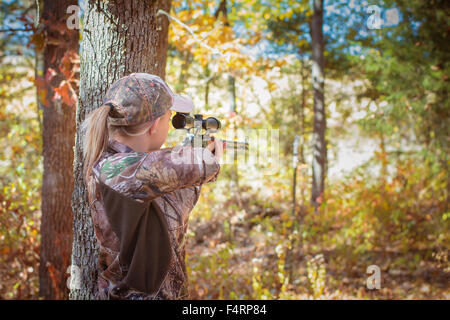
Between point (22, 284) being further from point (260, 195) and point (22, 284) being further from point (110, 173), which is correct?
point (260, 195)

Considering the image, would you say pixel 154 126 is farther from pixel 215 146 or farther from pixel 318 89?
pixel 318 89

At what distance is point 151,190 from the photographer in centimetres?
154

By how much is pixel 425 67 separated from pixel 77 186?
5961 mm

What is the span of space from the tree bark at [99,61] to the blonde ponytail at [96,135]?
3.21 ft

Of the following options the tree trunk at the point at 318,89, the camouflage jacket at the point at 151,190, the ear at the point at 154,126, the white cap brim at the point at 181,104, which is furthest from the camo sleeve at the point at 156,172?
the tree trunk at the point at 318,89

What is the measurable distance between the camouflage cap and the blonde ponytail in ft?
0.19

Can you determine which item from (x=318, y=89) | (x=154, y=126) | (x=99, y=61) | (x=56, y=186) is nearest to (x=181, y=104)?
(x=154, y=126)

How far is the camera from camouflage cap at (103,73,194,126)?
1.69 metres

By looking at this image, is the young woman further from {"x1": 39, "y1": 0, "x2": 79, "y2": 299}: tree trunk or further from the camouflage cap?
{"x1": 39, "y1": 0, "x2": 79, "y2": 299}: tree trunk

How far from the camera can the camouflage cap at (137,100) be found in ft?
5.55

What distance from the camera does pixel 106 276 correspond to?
1.76m

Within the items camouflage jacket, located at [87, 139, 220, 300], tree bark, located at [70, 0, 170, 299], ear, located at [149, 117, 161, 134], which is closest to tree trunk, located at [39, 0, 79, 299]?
tree bark, located at [70, 0, 170, 299]

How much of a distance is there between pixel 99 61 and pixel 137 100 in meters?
1.15

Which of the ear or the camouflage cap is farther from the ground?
the camouflage cap
